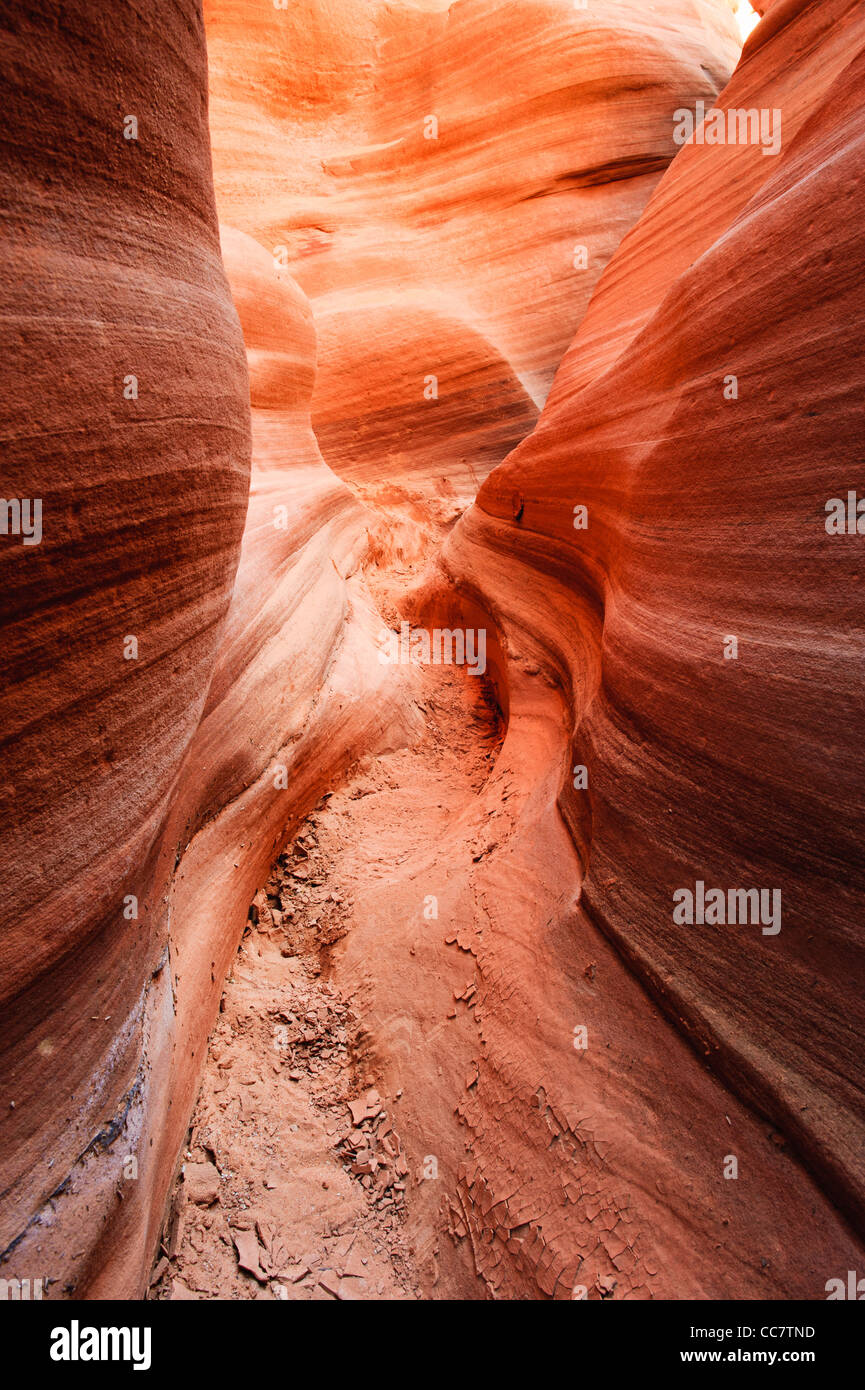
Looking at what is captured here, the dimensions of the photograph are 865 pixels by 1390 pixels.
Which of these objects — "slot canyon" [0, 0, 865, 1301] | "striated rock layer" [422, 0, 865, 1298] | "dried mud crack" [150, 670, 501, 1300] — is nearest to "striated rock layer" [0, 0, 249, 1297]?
"slot canyon" [0, 0, 865, 1301]

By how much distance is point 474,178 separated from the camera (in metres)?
9.02

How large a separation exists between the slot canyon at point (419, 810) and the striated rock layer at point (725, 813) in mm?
13

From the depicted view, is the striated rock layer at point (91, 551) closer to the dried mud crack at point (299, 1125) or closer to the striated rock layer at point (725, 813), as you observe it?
the dried mud crack at point (299, 1125)

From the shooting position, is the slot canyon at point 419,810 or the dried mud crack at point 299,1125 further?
the dried mud crack at point 299,1125

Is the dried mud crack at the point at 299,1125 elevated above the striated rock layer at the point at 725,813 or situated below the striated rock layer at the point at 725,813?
below

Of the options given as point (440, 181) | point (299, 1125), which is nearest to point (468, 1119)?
point (299, 1125)

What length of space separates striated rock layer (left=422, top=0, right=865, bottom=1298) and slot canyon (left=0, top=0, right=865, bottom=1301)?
0.04ft

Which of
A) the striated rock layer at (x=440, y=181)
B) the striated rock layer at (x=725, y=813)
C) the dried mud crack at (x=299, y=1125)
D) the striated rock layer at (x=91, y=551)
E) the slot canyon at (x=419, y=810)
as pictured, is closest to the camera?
the striated rock layer at (x=91, y=551)

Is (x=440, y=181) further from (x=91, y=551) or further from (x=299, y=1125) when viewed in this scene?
(x=299, y=1125)

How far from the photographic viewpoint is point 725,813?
7.22 feet

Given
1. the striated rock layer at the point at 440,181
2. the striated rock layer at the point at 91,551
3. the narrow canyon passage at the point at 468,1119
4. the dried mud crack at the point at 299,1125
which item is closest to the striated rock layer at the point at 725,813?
the narrow canyon passage at the point at 468,1119

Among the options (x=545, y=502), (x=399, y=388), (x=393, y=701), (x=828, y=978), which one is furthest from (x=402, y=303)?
(x=828, y=978)

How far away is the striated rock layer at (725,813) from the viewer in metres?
1.87

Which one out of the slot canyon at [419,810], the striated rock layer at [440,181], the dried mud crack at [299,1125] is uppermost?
the striated rock layer at [440,181]
